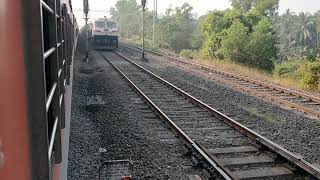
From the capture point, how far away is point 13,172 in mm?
1368

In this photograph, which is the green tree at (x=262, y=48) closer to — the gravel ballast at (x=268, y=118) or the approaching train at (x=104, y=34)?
the approaching train at (x=104, y=34)

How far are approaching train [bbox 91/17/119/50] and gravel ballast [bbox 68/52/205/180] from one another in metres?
19.9

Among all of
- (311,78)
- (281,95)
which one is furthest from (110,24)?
(281,95)

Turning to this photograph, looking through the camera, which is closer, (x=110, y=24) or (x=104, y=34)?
(x=104, y=34)

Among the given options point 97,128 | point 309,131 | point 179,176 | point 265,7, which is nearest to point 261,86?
point 309,131

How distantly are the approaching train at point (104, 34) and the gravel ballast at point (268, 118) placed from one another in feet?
58.8

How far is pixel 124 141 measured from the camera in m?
7.07

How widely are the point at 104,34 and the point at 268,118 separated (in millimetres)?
23520

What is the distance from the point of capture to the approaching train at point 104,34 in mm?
30781

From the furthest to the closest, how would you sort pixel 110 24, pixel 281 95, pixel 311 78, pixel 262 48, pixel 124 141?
pixel 110 24, pixel 262 48, pixel 311 78, pixel 281 95, pixel 124 141

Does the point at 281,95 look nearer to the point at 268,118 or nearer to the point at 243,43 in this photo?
the point at 268,118

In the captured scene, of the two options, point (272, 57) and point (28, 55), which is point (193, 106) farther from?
point (272, 57)

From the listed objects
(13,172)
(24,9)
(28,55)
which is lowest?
(13,172)

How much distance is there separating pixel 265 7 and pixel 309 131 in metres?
42.5
